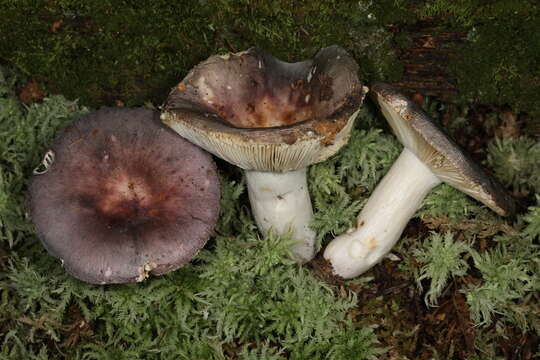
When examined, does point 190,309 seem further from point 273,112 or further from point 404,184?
point 404,184

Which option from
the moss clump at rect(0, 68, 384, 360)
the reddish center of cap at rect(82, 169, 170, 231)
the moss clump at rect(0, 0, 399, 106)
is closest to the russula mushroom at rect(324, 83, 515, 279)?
the moss clump at rect(0, 68, 384, 360)

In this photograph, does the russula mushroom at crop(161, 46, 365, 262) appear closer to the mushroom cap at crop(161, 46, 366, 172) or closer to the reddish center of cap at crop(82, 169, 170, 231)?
the mushroom cap at crop(161, 46, 366, 172)

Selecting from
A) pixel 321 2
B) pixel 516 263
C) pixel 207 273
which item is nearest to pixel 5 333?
pixel 207 273

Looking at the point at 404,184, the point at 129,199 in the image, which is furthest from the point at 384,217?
the point at 129,199

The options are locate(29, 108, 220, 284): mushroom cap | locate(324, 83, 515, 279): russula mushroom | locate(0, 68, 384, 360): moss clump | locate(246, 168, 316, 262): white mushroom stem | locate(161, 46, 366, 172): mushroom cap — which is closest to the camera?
locate(161, 46, 366, 172): mushroom cap

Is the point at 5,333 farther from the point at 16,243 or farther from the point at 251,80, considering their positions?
the point at 251,80
